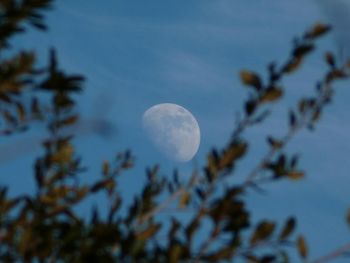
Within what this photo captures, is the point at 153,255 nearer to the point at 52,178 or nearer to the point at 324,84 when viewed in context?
the point at 52,178

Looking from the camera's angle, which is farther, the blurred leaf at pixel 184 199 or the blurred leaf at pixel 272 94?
the blurred leaf at pixel 184 199

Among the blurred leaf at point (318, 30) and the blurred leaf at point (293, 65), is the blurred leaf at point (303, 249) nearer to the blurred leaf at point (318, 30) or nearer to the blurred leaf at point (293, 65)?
the blurred leaf at point (293, 65)

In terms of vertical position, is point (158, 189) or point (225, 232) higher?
point (158, 189)

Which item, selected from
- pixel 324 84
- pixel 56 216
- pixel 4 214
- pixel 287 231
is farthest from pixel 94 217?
pixel 324 84

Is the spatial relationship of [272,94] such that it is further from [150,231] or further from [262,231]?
[150,231]

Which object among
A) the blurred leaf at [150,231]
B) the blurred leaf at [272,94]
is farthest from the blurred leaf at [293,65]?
the blurred leaf at [150,231]

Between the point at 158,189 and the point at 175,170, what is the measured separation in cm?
37

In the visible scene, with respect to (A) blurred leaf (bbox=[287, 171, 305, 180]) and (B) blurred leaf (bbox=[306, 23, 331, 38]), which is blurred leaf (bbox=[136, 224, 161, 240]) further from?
(B) blurred leaf (bbox=[306, 23, 331, 38])

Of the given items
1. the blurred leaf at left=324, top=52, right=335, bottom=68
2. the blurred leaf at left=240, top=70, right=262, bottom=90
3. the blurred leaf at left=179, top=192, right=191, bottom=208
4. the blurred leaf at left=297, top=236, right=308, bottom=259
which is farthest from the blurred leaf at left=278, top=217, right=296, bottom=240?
the blurred leaf at left=324, top=52, right=335, bottom=68

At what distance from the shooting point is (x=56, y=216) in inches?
197

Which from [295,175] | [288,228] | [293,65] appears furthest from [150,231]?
[293,65]

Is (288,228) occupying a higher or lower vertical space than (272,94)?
lower

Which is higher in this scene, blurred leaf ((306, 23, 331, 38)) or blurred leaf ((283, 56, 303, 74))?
blurred leaf ((306, 23, 331, 38))

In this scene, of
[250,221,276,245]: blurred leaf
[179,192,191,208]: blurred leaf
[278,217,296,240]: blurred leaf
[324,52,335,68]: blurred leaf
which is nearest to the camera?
[250,221,276,245]: blurred leaf
